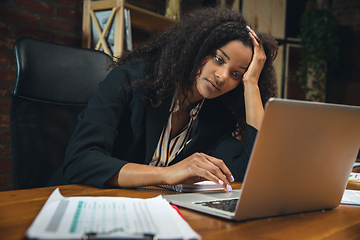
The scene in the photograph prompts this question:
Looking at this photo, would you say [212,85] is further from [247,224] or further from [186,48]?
[247,224]

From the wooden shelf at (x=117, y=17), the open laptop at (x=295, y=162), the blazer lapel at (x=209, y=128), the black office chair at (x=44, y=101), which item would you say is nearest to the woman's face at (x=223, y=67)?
the blazer lapel at (x=209, y=128)

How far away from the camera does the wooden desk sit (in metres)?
0.51

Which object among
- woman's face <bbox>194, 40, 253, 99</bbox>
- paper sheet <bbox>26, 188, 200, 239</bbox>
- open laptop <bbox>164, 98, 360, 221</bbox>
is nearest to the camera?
paper sheet <bbox>26, 188, 200, 239</bbox>

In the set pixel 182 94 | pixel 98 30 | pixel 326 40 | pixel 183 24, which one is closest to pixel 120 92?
pixel 182 94

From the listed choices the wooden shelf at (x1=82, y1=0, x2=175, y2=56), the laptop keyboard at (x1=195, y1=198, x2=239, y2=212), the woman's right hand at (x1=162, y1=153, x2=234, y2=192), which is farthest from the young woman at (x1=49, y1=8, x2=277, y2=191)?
the wooden shelf at (x1=82, y1=0, x2=175, y2=56)

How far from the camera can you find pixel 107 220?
0.48 metres

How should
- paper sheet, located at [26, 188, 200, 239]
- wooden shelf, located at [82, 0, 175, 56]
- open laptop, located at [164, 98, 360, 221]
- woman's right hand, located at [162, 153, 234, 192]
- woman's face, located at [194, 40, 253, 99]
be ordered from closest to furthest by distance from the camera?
paper sheet, located at [26, 188, 200, 239]
open laptop, located at [164, 98, 360, 221]
woman's right hand, located at [162, 153, 234, 192]
woman's face, located at [194, 40, 253, 99]
wooden shelf, located at [82, 0, 175, 56]

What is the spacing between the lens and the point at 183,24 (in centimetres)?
131

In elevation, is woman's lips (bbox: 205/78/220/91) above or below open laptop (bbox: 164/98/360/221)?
above

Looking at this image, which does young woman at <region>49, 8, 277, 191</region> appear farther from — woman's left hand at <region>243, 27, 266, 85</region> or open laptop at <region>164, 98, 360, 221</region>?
open laptop at <region>164, 98, 360, 221</region>

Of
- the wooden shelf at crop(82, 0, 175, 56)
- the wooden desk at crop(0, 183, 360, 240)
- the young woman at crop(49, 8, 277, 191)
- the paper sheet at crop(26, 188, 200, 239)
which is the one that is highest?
the wooden shelf at crop(82, 0, 175, 56)

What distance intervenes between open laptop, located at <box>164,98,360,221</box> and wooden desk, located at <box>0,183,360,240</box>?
0.07 ft

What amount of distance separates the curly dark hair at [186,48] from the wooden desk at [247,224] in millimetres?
564

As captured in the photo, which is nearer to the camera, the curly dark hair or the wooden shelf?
the curly dark hair
